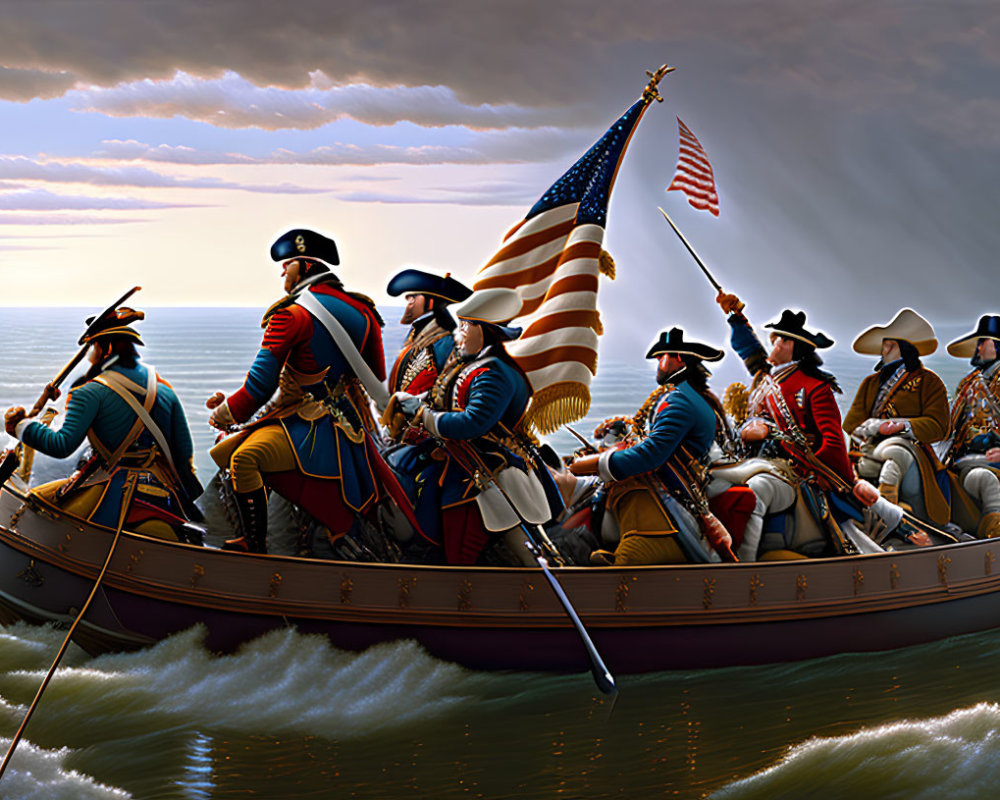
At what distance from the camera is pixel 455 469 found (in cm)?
459

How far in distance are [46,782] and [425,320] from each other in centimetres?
274

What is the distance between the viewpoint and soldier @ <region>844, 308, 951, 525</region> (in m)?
5.80

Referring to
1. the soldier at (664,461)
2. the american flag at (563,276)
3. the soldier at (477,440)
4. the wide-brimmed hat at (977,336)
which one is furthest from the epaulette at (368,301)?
the wide-brimmed hat at (977,336)

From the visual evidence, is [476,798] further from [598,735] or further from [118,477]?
[118,477]

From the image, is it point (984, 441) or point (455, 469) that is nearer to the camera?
point (455, 469)

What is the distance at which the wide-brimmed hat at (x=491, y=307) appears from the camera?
4.42 m

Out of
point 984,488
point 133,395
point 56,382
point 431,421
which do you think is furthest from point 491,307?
point 984,488

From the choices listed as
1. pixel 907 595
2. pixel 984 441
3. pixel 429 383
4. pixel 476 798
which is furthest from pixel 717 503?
pixel 984 441

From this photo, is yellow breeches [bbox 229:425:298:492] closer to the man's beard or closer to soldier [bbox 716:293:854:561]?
the man's beard

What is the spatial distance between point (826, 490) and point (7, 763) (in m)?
3.63

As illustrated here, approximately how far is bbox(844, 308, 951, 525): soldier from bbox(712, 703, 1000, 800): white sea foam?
1795 mm

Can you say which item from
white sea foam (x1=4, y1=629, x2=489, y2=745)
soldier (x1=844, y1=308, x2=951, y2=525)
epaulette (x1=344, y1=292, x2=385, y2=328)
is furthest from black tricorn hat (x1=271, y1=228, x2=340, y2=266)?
soldier (x1=844, y1=308, x2=951, y2=525)

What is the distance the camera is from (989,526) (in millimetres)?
5852

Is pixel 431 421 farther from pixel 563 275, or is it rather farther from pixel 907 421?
pixel 907 421
